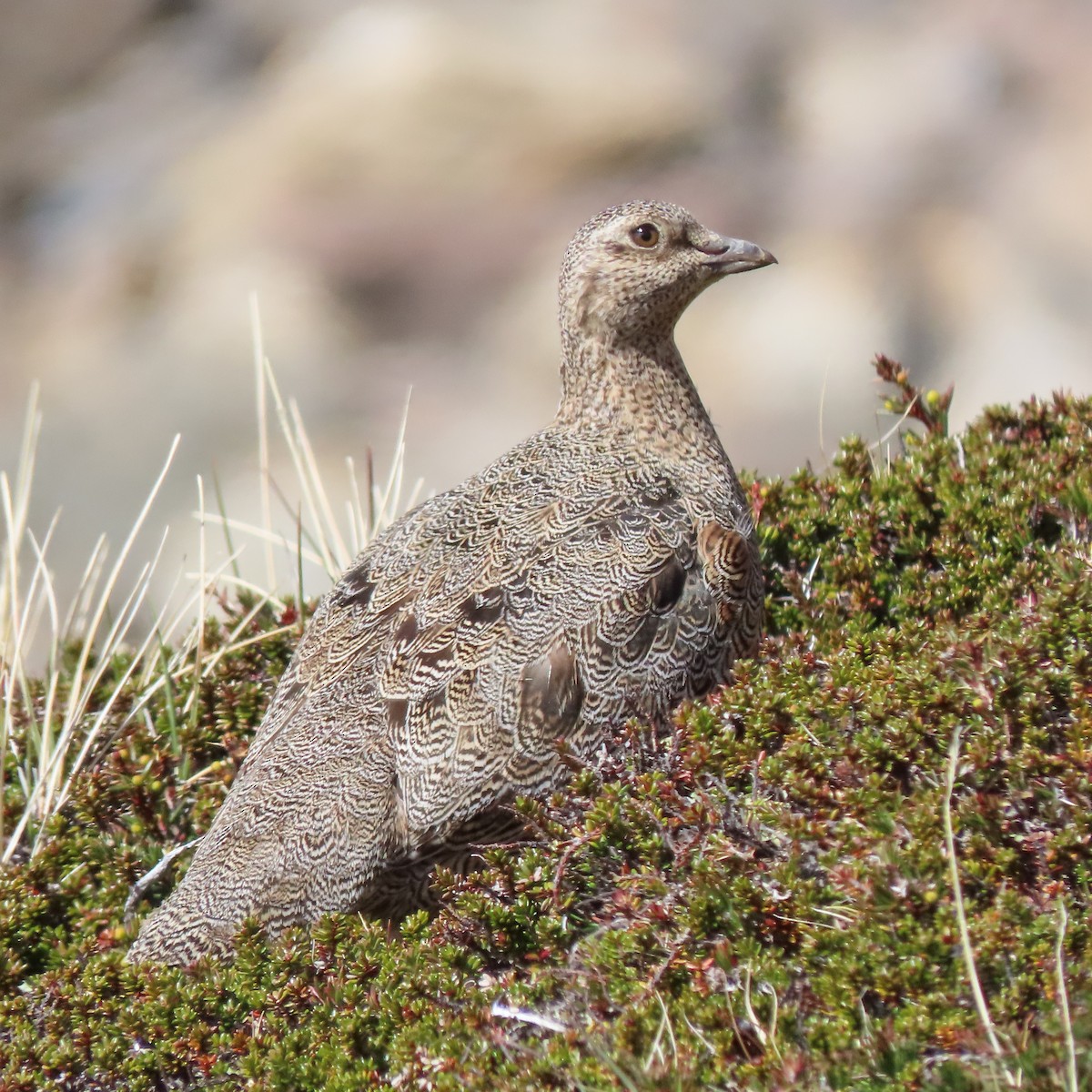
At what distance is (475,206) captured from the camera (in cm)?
1290

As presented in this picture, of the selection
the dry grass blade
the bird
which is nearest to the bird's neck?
the bird

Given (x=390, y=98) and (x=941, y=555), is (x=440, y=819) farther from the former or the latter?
(x=390, y=98)

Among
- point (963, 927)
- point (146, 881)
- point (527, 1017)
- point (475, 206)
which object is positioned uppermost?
point (475, 206)

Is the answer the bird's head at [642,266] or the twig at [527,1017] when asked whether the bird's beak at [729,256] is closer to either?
the bird's head at [642,266]

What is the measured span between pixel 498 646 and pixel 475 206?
877 centimetres

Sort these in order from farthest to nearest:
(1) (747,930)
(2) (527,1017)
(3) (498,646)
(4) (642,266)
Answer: (4) (642,266)
(3) (498,646)
(1) (747,930)
(2) (527,1017)

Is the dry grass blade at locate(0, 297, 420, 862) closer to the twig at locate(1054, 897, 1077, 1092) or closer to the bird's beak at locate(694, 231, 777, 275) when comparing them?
the bird's beak at locate(694, 231, 777, 275)

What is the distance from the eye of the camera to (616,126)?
500 inches

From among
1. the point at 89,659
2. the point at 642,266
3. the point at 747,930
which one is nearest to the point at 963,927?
the point at 747,930

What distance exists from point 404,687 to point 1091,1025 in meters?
2.55

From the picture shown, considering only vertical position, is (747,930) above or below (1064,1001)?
above

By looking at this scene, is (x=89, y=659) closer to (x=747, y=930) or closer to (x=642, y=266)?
(x=642, y=266)

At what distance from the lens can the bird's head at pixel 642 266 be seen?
19.0 ft

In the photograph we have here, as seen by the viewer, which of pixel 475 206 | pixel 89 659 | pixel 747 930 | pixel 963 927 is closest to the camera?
pixel 963 927
